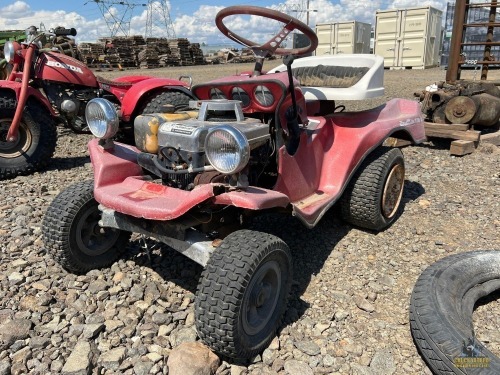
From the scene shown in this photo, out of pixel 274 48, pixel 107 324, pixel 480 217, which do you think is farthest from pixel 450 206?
pixel 107 324

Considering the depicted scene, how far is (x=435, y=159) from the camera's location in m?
5.60

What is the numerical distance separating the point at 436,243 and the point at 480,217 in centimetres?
73

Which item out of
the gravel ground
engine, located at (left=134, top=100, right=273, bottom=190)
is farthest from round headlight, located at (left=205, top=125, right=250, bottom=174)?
the gravel ground

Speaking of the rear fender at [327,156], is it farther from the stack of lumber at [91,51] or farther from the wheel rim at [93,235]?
the stack of lumber at [91,51]

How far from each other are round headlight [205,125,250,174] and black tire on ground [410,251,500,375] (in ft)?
4.04

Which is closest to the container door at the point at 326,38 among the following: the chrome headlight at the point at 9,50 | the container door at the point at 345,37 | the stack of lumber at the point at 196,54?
the container door at the point at 345,37

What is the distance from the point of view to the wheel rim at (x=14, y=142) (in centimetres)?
489

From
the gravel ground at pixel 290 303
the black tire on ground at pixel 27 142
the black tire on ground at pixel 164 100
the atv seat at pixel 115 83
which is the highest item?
the atv seat at pixel 115 83

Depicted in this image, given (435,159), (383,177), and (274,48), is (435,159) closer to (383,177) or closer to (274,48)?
(383,177)

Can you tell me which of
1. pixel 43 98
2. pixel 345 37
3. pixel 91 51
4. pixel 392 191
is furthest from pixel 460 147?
pixel 91 51

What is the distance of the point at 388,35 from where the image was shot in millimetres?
19672

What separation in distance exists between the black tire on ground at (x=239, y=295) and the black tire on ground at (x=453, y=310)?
78cm

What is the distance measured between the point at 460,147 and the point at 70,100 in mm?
4755

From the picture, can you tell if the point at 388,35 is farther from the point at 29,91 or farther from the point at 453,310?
the point at 453,310
